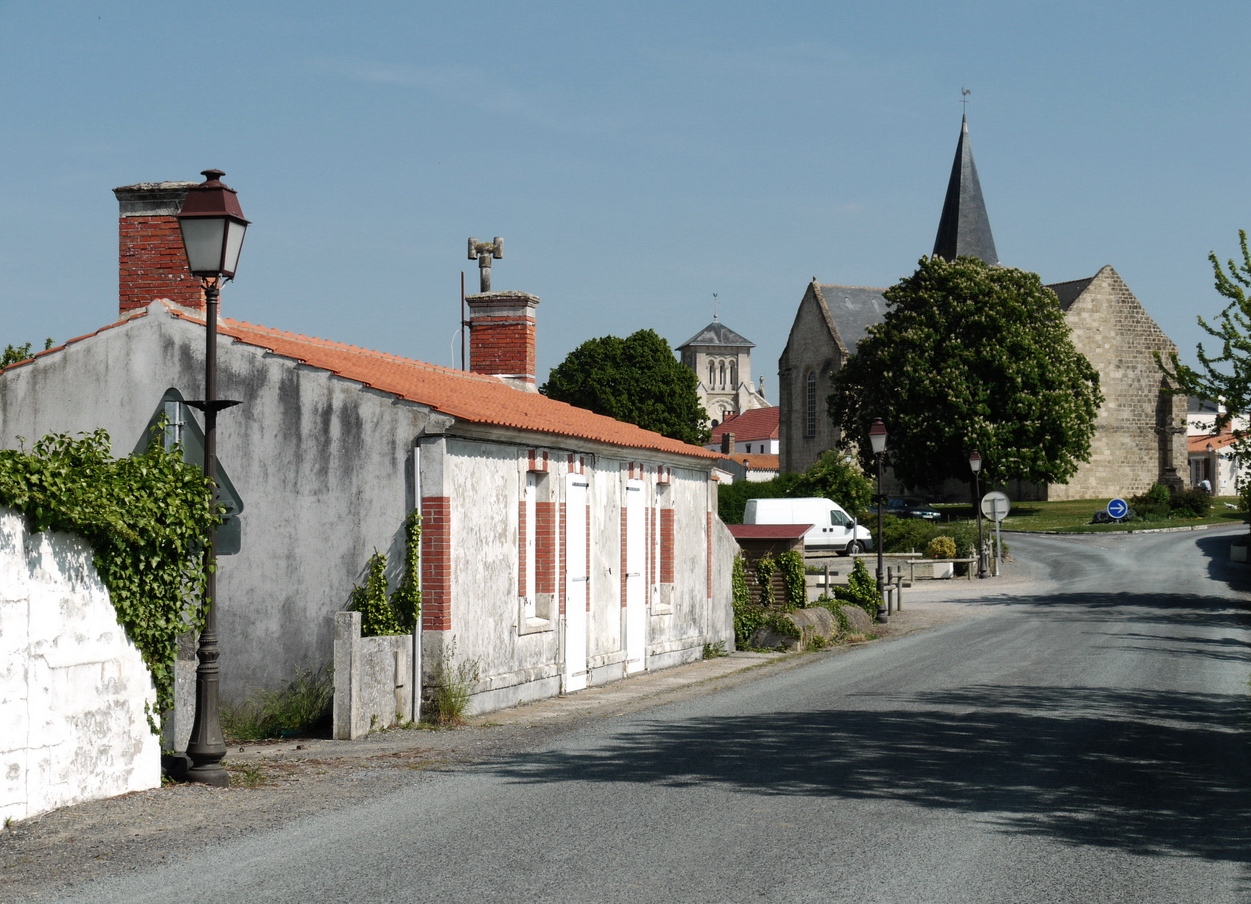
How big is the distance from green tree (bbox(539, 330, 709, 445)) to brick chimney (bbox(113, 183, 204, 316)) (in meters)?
56.1

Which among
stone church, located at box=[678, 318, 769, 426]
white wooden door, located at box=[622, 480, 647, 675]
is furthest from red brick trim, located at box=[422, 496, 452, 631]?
stone church, located at box=[678, 318, 769, 426]

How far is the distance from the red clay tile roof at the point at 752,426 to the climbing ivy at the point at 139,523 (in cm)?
13230

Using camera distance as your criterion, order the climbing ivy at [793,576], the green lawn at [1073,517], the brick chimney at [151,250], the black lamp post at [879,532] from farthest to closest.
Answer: the green lawn at [1073,517] < the black lamp post at [879,532] < the climbing ivy at [793,576] < the brick chimney at [151,250]

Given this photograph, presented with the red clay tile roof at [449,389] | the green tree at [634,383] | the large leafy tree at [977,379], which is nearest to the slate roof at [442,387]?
the red clay tile roof at [449,389]

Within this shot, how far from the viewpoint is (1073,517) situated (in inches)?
2441

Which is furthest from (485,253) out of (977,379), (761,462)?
(761,462)

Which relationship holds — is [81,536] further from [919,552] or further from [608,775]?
[919,552]

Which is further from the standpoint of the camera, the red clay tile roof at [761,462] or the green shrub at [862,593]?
the red clay tile roof at [761,462]

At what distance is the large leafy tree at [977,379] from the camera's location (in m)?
55.7

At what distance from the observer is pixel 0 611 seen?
7574mm

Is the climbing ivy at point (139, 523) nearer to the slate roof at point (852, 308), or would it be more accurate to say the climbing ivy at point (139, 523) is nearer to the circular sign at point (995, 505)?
the circular sign at point (995, 505)

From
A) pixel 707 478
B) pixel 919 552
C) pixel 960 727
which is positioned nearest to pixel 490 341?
pixel 707 478

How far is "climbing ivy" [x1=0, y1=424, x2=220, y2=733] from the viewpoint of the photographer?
8.00m

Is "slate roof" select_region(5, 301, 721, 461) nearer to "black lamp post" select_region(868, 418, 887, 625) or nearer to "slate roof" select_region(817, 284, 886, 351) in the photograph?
"black lamp post" select_region(868, 418, 887, 625)
